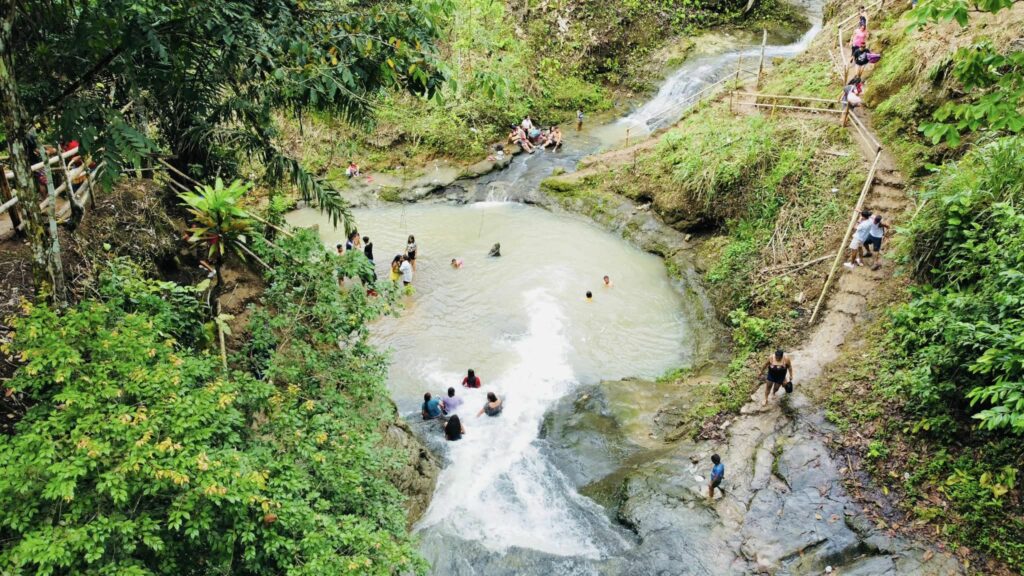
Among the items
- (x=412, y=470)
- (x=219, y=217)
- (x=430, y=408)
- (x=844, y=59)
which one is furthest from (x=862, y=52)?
(x=219, y=217)

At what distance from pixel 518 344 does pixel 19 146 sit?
995cm

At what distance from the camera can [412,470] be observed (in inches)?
367

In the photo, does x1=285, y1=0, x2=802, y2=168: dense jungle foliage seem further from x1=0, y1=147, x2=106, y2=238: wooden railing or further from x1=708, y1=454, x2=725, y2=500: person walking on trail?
x1=708, y1=454, x2=725, y2=500: person walking on trail

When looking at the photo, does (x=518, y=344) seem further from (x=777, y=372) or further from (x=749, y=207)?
(x=749, y=207)

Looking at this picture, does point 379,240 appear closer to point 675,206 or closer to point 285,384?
point 675,206

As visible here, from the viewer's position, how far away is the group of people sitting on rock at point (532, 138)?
22884 millimetres

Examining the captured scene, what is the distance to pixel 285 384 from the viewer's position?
6859mm

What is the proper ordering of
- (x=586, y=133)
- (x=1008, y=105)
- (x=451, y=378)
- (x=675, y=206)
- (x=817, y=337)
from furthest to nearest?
1. (x=586, y=133)
2. (x=675, y=206)
3. (x=451, y=378)
4. (x=817, y=337)
5. (x=1008, y=105)

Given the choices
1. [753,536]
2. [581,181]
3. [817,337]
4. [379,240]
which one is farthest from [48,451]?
[581,181]

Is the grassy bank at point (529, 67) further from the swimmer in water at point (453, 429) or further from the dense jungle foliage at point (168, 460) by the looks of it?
the dense jungle foliage at point (168, 460)

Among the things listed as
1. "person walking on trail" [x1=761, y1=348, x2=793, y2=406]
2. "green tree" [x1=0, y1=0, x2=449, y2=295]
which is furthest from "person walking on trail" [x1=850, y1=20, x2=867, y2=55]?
"green tree" [x1=0, y1=0, x2=449, y2=295]

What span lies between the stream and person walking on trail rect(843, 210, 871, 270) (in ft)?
11.6

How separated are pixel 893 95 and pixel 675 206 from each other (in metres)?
5.81

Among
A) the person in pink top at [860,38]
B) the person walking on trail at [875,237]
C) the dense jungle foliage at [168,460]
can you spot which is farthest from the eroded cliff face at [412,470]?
the person in pink top at [860,38]
